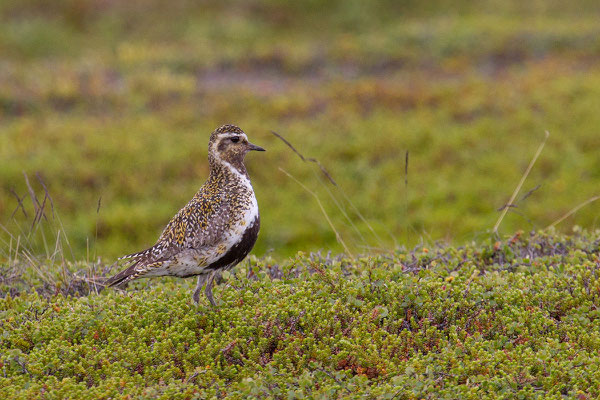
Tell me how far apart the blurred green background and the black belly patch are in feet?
4.66

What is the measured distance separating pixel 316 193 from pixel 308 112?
20.2ft

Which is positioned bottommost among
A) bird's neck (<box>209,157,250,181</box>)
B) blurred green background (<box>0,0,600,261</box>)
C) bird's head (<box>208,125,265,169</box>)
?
blurred green background (<box>0,0,600,261</box>)

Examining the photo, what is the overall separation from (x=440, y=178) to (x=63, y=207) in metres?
7.32

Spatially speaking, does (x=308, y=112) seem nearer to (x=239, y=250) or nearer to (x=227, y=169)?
(x=227, y=169)

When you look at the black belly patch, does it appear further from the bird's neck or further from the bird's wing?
the bird's neck

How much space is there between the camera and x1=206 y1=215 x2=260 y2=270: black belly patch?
241 inches

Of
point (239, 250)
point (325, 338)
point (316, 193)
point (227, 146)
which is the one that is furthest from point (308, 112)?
point (325, 338)

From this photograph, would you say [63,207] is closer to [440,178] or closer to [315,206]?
[315,206]

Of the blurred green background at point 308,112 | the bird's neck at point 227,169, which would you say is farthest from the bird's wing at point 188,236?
the blurred green background at point 308,112

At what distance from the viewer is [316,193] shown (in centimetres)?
1292

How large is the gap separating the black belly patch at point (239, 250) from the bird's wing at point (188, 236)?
16cm

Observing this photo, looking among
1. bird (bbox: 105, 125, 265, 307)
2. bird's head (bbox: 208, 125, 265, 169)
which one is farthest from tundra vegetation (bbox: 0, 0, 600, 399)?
bird's head (bbox: 208, 125, 265, 169)

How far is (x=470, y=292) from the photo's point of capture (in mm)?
6457

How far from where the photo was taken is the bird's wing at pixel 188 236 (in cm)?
610
